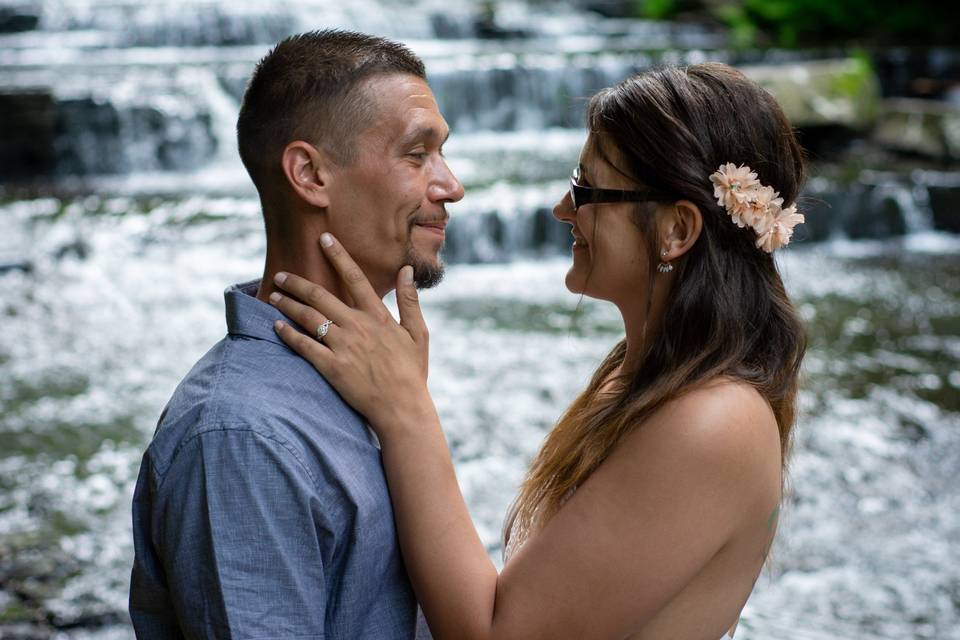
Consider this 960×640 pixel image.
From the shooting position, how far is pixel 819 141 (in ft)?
43.5

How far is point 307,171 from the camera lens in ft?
6.02

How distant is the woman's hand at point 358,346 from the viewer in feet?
5.82

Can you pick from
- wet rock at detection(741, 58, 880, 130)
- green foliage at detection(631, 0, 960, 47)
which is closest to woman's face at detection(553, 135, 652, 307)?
wet rock at detection(741, 58, 880, 130)

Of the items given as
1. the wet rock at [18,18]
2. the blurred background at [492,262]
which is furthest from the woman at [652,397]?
the wet rock at [18,18]

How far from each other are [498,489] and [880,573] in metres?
1.67

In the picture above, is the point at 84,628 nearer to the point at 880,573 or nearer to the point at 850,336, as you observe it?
the point at 880,573

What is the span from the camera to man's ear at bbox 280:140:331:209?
1.82 metres

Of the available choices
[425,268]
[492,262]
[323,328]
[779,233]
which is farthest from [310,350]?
[492,262]

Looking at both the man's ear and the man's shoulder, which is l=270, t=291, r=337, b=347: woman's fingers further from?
the man's ear

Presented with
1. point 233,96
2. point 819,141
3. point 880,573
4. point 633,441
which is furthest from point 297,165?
point 819,141

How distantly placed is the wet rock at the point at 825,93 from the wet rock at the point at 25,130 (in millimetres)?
7572

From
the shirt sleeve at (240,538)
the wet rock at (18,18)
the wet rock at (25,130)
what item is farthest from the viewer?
the wet rock at (18,18)

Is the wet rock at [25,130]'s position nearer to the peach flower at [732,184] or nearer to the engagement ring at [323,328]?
the engagement ring at [323,328]

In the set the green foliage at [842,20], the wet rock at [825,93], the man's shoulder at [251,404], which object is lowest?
the wet rock at [825,93]
